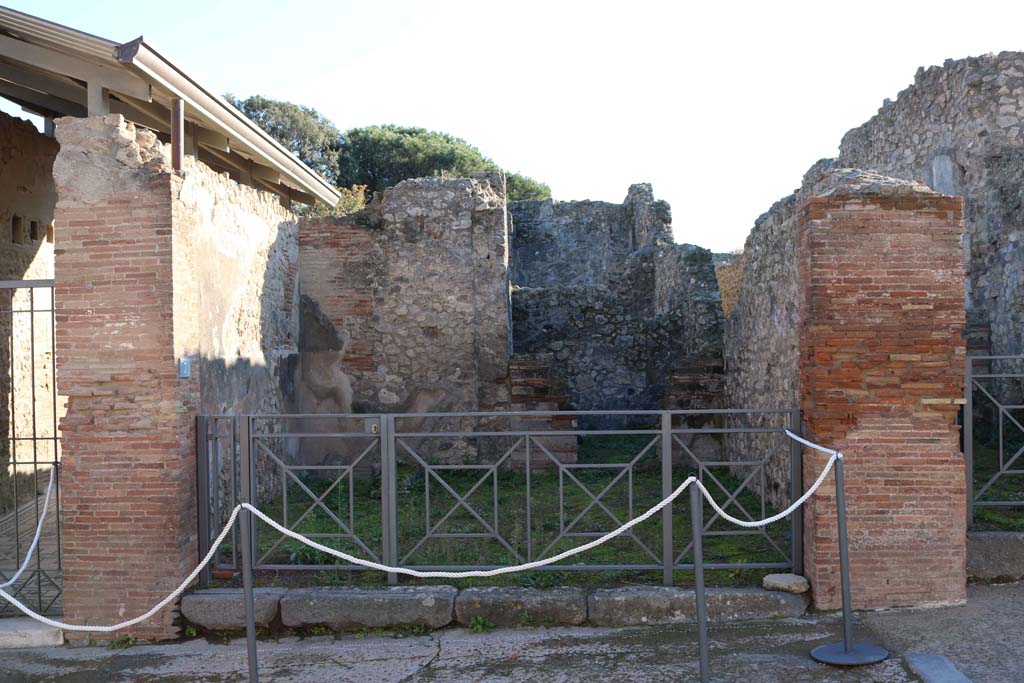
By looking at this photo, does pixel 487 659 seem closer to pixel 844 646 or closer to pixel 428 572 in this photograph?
pixel 428 572

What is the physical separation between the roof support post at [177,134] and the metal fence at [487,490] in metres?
1.94

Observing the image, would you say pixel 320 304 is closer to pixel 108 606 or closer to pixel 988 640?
pixel 108 606

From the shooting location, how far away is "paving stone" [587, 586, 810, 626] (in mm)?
5539

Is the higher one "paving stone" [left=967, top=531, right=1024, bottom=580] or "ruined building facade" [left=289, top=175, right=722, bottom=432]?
"ruined building facade" [left=289, top=175, right=722, bottom=432]

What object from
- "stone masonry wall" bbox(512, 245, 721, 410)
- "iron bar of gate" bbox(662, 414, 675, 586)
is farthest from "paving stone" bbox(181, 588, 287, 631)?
"stone masonry wall" bbox(512, 245, 721, 410)

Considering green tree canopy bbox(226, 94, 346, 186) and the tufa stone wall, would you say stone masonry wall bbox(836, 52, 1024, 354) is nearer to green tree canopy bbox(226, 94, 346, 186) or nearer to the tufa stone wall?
the tufa stone wall

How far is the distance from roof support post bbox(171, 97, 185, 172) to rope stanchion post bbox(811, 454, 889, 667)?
4.94 metres

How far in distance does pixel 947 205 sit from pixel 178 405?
17.1 ft

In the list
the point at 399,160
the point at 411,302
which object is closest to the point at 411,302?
the point at 411,302

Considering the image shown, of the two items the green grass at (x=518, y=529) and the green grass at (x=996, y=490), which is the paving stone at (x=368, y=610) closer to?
the green grass at (x=518, y=529)

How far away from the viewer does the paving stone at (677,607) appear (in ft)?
18.2

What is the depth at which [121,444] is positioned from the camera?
571 centimetres

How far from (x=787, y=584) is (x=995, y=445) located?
502cm

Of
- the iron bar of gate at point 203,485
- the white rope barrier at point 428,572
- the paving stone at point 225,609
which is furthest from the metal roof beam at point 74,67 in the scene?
the paving stone at point 225,609
